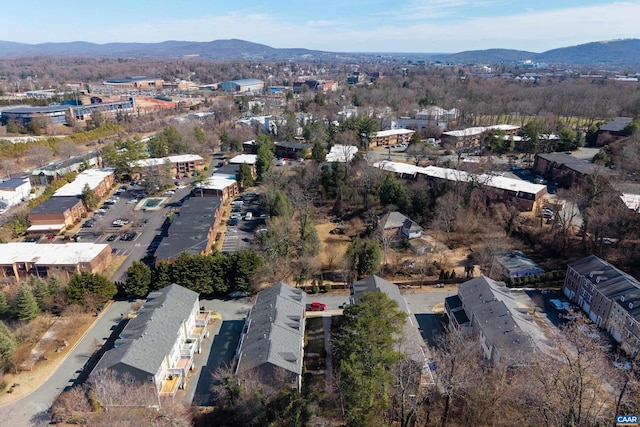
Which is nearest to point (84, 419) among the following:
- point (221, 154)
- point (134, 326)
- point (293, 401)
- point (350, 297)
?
point (134, 326)

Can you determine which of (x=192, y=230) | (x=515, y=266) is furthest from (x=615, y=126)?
(x=192, y=230)

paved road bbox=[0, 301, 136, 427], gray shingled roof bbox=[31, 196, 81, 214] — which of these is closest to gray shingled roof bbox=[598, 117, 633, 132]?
paved road bbox=[0, 301, 136, 427]

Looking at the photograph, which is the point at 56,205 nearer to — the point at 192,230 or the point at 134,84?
the point at 192,230

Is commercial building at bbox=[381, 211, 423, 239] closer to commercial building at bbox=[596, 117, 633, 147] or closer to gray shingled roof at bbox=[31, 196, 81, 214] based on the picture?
gray shingled roof at bbox=[31, 196, 81, 214]

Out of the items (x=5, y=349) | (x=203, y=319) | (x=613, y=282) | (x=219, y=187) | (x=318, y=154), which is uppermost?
(x=318, y=154)

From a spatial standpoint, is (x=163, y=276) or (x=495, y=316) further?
(x=163, y=276)

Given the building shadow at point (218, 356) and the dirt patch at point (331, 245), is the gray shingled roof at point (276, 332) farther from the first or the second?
the dirt patch at point (331, 245)

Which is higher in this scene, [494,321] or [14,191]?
[14,191]

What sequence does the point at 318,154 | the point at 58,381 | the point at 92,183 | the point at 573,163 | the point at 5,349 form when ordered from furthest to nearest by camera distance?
1. the point at 318,154
2. the point at 573,163
3. the point at 92,183
4. the point at 5,349
5. the point at 58,381
